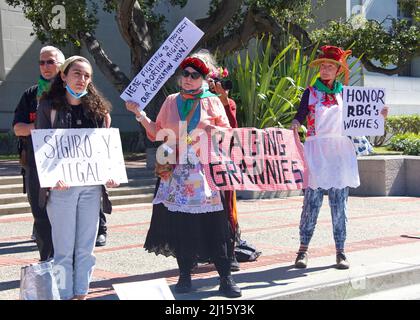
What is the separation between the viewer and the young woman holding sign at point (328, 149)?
6.81 meters

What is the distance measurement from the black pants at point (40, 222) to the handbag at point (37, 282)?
4.45ft

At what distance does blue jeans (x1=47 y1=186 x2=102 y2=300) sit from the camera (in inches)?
203

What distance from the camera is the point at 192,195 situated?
577 cm

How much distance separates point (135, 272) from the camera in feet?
22.1

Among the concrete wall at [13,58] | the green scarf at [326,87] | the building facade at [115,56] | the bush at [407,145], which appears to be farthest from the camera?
the building facade at [115,56]

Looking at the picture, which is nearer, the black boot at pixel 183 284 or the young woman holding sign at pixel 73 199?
the young woman holding sign at pixel 73 199

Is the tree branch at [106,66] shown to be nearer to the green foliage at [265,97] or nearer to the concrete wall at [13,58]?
the concrete wall at [13,58]

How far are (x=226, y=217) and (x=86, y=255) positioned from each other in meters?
1.25

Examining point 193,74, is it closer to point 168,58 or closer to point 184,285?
point 168,58

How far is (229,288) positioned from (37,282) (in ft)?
5.22

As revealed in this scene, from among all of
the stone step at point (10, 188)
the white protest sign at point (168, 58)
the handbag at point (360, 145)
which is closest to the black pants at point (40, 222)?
the white protest sign at point (168, 58)

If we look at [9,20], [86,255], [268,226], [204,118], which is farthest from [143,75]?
[9,20]

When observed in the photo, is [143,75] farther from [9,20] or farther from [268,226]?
[9,20]

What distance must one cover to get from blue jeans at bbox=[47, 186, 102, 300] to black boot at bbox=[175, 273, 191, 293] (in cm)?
87
